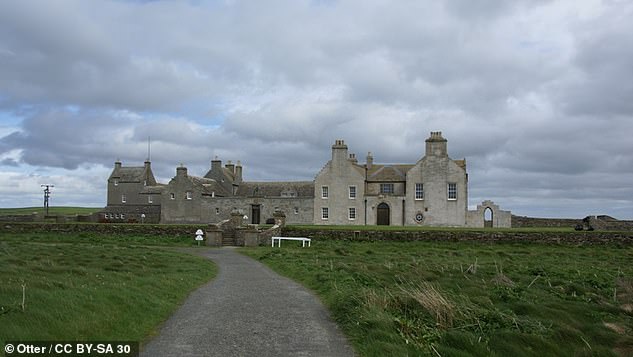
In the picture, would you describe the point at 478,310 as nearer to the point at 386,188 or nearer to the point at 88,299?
the point at 88,299

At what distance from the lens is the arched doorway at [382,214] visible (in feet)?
173

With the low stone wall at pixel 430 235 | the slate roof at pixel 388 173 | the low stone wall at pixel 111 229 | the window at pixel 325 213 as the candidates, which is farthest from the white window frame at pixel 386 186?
the low stone wall at pixel 111 229

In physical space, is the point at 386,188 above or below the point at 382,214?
above

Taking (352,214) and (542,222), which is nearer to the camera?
(352,214)

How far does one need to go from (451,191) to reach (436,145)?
4486mm

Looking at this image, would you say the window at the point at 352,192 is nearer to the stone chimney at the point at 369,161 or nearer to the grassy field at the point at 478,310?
the stone chimney at the point at 369,161

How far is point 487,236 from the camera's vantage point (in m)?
35.2

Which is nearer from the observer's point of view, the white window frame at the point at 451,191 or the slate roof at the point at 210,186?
the white window frame at the point at 451,191

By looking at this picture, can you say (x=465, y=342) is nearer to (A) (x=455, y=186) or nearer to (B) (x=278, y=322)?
(B) (x=278, y=322)

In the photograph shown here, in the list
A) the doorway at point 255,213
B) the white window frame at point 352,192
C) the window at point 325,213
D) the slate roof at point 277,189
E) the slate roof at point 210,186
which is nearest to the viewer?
the white window frame at point 352,192

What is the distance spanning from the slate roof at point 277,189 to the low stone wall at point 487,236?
23.6 m

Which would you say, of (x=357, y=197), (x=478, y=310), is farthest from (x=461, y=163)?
(x=478, y=310)

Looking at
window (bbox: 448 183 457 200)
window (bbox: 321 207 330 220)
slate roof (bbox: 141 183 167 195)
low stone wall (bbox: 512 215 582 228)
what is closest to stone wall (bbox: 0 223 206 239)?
window (bbox: 321 207 330 220)

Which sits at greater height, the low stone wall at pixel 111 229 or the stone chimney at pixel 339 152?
the stone chimney at pixel 339 152
